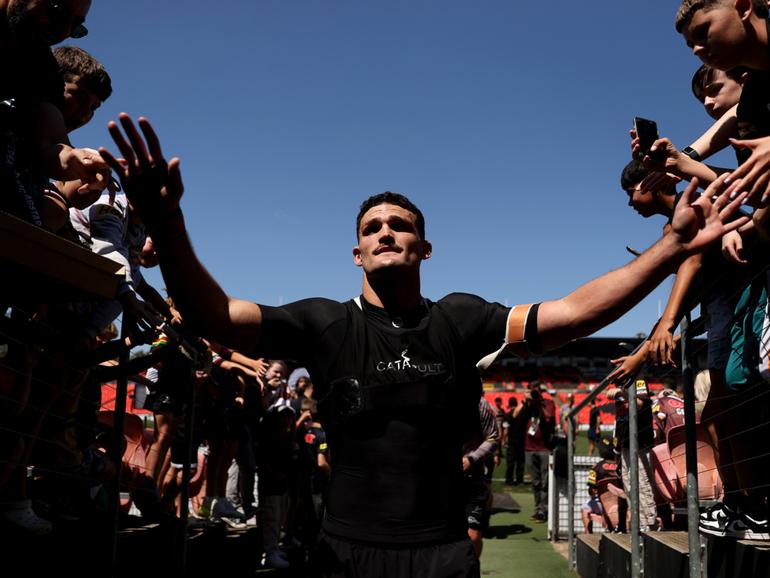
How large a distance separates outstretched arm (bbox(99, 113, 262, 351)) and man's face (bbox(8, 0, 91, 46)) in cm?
123

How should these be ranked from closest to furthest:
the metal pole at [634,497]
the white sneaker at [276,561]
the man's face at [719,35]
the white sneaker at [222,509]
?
the man's face at [719,35] → the metal pole at [634,497] → the white sneaker at [222,509] → the white sneaker at [276,561]

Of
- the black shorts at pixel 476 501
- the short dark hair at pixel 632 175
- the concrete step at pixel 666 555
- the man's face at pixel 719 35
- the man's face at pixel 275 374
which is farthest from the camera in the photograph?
the man's face at pixel 275 374

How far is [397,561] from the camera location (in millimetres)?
2434

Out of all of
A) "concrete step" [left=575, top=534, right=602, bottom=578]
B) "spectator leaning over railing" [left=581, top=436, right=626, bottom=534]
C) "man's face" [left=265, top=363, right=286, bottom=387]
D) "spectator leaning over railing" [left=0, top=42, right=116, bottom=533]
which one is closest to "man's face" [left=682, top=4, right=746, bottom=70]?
"spectator leaning over railing" [left=0, top=42, right=116, bottom=533]

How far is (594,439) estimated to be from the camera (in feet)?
40.1

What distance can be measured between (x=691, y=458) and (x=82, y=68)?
3721 millimetres

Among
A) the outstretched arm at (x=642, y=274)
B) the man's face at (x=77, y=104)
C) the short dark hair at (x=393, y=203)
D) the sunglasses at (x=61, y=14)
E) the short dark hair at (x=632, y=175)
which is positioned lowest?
the outstretched arm at (x=642, y=274)

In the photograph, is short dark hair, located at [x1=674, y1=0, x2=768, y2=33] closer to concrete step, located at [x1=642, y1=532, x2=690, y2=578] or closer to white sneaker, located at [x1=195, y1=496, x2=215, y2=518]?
concrete step, located at [x1=642, y1=532, x2=690, y2=578]

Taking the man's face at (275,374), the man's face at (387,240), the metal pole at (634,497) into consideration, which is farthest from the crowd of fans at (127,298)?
the man's face at (275,374)

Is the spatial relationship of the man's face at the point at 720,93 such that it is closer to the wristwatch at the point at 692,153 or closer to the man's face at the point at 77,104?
the wristwatch at the point at 692,153

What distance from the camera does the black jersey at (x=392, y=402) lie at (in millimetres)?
2531

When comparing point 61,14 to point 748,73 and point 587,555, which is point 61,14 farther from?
point 587,555

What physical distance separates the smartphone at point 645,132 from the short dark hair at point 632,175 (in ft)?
3.72

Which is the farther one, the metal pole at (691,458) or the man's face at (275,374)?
the man's face at (275,374)
